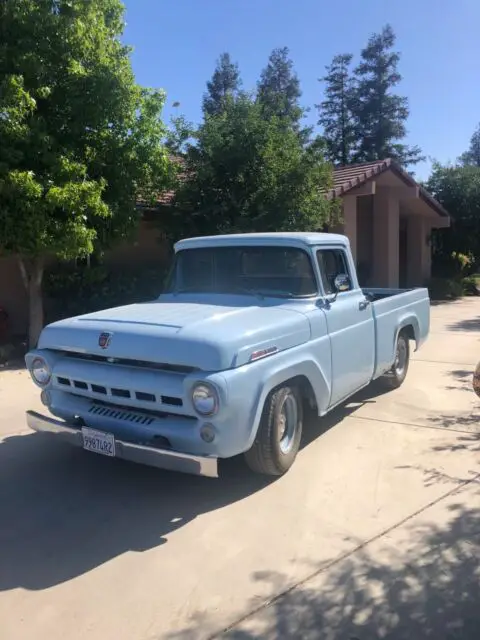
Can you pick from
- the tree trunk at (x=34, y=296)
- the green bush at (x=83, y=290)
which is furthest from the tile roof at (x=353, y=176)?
the tree trunk at (x=34, y=296)

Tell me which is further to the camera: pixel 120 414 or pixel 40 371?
pixel 40 371

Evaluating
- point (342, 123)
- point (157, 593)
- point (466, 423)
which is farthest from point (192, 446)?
point (342, 123)

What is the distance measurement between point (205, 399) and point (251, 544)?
98cm

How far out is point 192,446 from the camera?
4.05 m

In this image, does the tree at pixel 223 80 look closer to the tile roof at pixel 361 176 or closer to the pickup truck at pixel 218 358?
the tile roof at pixel 361 176

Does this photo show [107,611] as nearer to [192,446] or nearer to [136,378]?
[192,446]

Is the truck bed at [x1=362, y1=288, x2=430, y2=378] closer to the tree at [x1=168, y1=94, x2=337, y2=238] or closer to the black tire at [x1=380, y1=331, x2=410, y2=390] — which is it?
the black tire at [x1=380, y1=331, x2=410, y2=390]

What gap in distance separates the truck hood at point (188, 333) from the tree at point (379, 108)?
3976 centimetres

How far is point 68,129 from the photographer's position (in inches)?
356

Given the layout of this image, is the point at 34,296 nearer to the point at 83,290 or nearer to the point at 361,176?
the point at 83,290

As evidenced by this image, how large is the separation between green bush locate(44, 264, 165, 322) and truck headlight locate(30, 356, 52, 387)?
19.9ft

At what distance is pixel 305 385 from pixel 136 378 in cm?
150

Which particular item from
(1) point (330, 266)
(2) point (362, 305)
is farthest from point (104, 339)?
(2) point (362, 305)

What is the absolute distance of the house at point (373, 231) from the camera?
38.8ft
